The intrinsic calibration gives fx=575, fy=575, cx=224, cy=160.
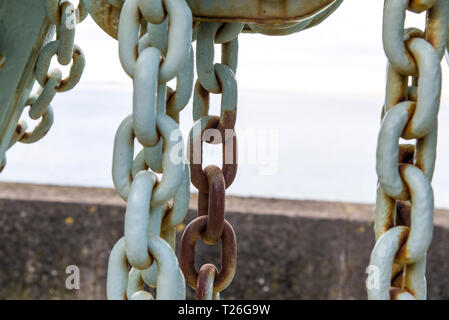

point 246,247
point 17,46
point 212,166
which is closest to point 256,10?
point 212,166

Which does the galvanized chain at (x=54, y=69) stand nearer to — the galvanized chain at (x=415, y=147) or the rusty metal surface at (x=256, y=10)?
the rusty metal surface at (x=256, y=10)

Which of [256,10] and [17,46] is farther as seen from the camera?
[17,46]

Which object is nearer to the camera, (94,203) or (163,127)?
(163,127)

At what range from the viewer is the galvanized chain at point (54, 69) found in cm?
81

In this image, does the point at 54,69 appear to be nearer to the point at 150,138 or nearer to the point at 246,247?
the point at 150,138

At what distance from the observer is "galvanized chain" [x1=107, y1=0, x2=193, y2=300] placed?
408 mm

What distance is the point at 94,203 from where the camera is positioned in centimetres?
202

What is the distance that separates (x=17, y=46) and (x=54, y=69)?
2.7 inches

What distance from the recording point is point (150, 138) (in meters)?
0.42

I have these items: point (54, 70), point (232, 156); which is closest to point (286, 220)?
point (54, 70)

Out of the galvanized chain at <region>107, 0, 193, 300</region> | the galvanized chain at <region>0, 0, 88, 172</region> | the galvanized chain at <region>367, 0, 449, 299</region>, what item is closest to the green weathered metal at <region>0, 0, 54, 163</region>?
the galvanized chain at <region>0, 0, 88, 172</region>

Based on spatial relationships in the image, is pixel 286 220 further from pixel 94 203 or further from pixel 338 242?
pixel 94 203

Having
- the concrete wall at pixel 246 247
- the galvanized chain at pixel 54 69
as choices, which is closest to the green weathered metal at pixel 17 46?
the galvanized chain at pixel 54 69
